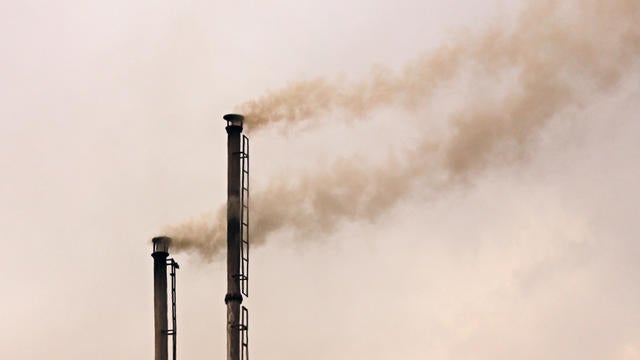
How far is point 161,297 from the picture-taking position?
1751 inches

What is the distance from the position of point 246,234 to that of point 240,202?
93cm

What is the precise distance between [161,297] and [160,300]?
8cm

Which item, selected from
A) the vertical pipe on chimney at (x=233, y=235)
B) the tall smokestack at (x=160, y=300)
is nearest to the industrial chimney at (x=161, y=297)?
the tall smokestack at (x=160, y=300)

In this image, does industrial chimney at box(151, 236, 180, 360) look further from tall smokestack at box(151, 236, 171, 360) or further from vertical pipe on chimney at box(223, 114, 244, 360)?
vertical pipe on chimney at box(223, 114, 244, 360)

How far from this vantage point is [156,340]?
44344mm

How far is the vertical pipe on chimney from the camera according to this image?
1620 inches

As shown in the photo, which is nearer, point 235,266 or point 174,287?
point 235,266

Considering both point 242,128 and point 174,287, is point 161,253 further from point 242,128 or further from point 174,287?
point 242,128

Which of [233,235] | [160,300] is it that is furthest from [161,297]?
[233,235]

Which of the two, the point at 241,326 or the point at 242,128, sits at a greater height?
the point at 242,128

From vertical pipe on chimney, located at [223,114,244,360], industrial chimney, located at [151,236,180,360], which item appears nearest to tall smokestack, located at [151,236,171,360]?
industrial chimney, located at [151,236,180,360]

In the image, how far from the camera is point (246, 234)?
42438mm

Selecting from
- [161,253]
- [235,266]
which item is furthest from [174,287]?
[235,266]

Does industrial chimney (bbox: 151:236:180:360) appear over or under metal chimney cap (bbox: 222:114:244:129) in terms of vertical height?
under
